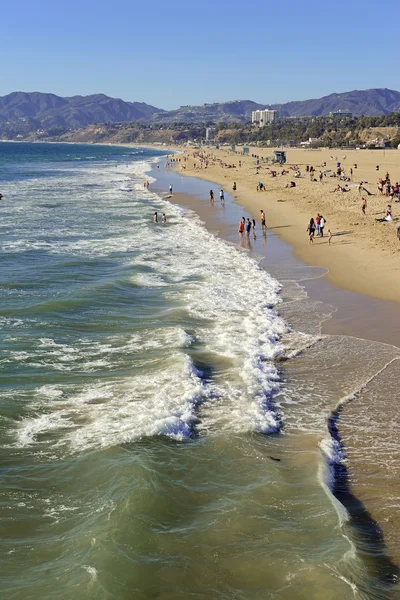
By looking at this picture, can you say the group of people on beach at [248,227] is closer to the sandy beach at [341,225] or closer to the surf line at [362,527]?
the sandy beach at [341,225]

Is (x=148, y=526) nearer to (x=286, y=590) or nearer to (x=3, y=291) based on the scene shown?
(x=286, y=590)

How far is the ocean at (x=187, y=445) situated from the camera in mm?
6367

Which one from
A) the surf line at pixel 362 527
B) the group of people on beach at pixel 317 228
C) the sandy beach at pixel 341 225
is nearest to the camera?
the surf line at pixel 362 527

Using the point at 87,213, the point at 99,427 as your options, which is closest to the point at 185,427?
the point at 99,427

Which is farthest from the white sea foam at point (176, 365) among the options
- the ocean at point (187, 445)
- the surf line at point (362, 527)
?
the surf line at point (362, 527)

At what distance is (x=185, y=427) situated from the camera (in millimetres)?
9602

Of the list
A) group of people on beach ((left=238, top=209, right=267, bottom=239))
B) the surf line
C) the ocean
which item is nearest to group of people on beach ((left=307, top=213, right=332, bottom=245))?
group of people on beach ((left=238, top=209, right=267, bottom=239))

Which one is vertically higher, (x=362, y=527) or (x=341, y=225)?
(x=341, y=225)

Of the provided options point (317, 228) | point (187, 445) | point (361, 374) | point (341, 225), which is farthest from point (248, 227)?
point (187, 445)

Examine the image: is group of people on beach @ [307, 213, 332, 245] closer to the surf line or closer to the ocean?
the ocean

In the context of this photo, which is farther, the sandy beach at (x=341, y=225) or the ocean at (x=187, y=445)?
the sandy beach at (x=341, y=225)

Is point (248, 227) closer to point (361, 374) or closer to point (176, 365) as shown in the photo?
point (176, 365)

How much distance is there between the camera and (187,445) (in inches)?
358

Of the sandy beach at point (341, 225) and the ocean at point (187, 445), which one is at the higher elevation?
the sandy beach at point (341, 225)
